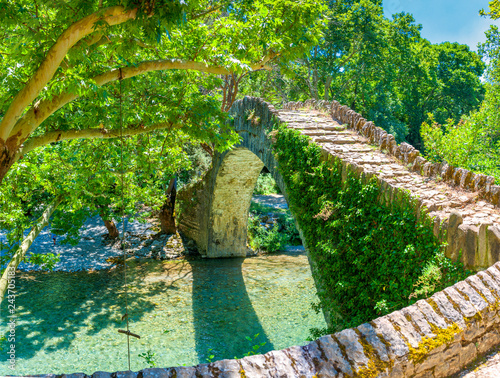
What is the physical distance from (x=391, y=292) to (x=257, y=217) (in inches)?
460

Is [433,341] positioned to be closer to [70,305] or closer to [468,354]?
[468,354]

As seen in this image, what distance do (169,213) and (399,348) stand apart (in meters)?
12.6

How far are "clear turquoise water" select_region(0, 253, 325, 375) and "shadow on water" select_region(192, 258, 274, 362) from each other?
0.02 meters

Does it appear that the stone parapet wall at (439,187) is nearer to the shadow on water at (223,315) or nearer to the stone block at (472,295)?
the stone block at (472,295)

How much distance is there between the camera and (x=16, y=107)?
343cm

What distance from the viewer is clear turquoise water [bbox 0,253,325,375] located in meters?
Result: 7.49

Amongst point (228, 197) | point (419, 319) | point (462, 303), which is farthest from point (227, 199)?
point (419, 319)

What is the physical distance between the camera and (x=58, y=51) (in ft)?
10.9

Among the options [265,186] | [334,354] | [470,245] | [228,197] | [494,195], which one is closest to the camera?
[334,354]

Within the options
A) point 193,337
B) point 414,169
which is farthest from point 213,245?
point 414,169

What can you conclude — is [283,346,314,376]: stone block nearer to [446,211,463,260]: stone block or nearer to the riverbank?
[446,211,463,260]: stone block

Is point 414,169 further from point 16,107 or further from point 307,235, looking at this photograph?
point 16,107

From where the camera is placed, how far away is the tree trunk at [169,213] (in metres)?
14.4

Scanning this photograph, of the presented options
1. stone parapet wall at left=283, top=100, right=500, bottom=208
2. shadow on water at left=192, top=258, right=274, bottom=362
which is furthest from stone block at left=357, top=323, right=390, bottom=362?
shadow on water at left=192, top=258, right=274, bottom=362
